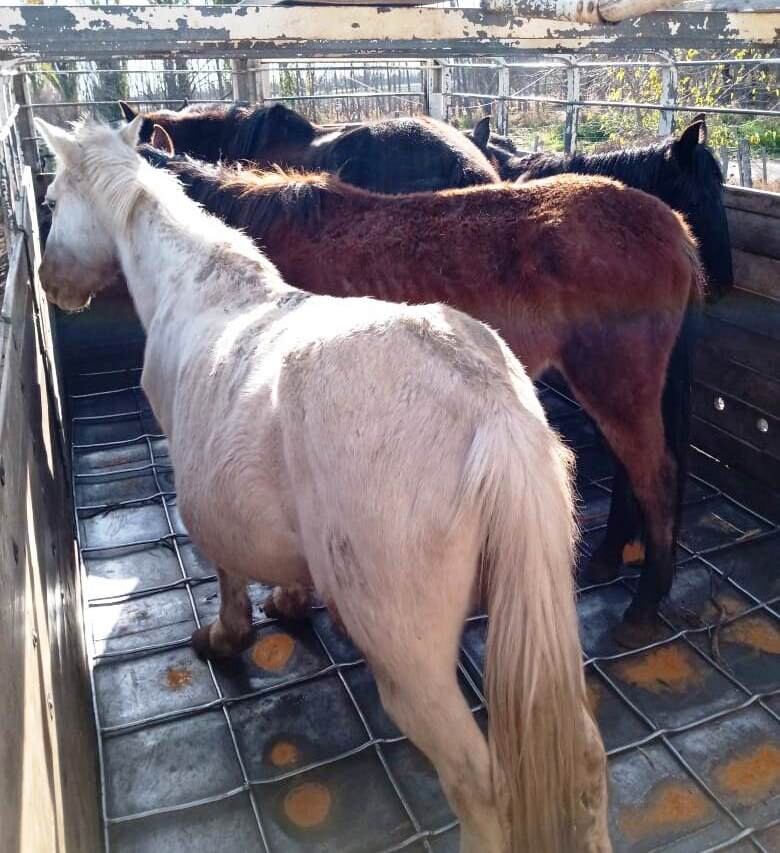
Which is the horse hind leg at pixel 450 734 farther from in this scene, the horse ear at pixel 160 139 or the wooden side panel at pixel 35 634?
the horse ear at pixel 160 139

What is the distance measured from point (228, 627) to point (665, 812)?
154cm

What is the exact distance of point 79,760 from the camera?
72.9 inches

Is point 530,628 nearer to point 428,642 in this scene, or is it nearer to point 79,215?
point 428,642

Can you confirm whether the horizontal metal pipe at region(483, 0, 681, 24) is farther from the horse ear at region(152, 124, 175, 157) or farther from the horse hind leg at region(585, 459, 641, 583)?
the horse ear at region(152, 124, 175, 157)

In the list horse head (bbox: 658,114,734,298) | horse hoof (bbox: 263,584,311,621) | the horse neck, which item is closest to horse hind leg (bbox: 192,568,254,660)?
horse hoof (bbox: 263,584,311,621)

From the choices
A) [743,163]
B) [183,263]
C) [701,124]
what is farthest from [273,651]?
[743,163]

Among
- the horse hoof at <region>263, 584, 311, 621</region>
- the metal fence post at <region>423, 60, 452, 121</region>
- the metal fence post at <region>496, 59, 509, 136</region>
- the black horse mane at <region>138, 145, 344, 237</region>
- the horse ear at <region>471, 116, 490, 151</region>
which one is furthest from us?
the metal fence post at <region>496, 59, 509, 136</region>

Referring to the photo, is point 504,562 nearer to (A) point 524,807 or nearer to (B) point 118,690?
(A) point 524,807

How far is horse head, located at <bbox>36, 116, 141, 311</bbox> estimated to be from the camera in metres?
2.79

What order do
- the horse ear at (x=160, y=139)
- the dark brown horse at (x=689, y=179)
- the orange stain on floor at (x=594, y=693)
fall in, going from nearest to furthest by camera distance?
the orange stain on floor at (x=594, y=693) < the dark brown horse at (x=689, y=179) < the horse ear at (x=160, y=139)

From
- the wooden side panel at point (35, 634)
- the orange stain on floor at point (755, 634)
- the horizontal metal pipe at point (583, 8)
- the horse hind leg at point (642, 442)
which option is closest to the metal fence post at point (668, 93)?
the horizontal metal pipe at point (583, 8)

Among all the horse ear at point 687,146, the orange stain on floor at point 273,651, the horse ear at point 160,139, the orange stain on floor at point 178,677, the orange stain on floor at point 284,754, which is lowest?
the orange stain on floor at point 284,754

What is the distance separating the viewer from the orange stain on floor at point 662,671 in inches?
101

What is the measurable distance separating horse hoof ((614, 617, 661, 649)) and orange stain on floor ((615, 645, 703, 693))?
4cm
